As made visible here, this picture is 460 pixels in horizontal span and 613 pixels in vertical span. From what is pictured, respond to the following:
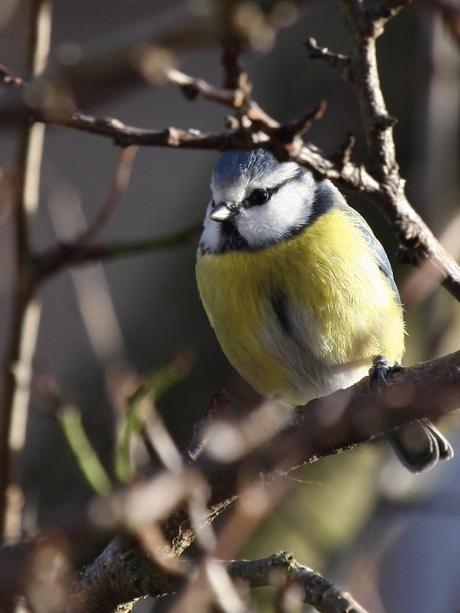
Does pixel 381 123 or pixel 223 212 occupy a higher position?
pixel 381 123

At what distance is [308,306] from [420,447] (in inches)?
27.5

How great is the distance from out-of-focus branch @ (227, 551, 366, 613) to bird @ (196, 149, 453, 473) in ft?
2.72

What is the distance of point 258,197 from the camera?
7.46 feet

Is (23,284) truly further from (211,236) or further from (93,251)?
(211,236)

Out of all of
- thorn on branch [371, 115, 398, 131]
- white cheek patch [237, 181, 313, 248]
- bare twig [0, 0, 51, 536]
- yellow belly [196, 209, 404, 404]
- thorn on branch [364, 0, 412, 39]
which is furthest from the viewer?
white cheek patch [237, 181, 313, 248]

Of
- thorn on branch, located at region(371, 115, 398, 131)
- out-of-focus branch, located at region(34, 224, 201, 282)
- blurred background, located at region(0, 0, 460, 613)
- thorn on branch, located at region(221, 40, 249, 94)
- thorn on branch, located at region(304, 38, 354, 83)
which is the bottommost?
blurred background, located at region(0, 0, 460, 613)

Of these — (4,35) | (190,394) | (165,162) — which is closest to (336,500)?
(190,394)

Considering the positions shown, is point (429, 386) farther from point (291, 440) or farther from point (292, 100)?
point (292, 100)

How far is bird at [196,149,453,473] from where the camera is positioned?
206 cm

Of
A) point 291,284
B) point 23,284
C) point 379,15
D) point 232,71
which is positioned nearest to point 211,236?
point 291,284

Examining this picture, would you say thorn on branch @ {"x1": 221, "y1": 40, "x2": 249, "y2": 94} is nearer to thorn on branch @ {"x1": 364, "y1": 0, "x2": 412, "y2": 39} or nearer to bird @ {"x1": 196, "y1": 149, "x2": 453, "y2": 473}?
thorn on branch @ {"x1": 364, "y1": 0, "x2": 412, "y2": 39}

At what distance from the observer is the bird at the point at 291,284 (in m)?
2.06

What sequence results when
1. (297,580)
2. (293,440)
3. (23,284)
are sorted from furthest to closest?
(23,284) → (297,580) → (293,440)

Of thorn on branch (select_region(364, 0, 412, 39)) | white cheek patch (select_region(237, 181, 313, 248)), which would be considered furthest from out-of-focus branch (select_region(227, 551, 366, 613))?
white cheek patch (select_region(237, 181, 313, 248))
